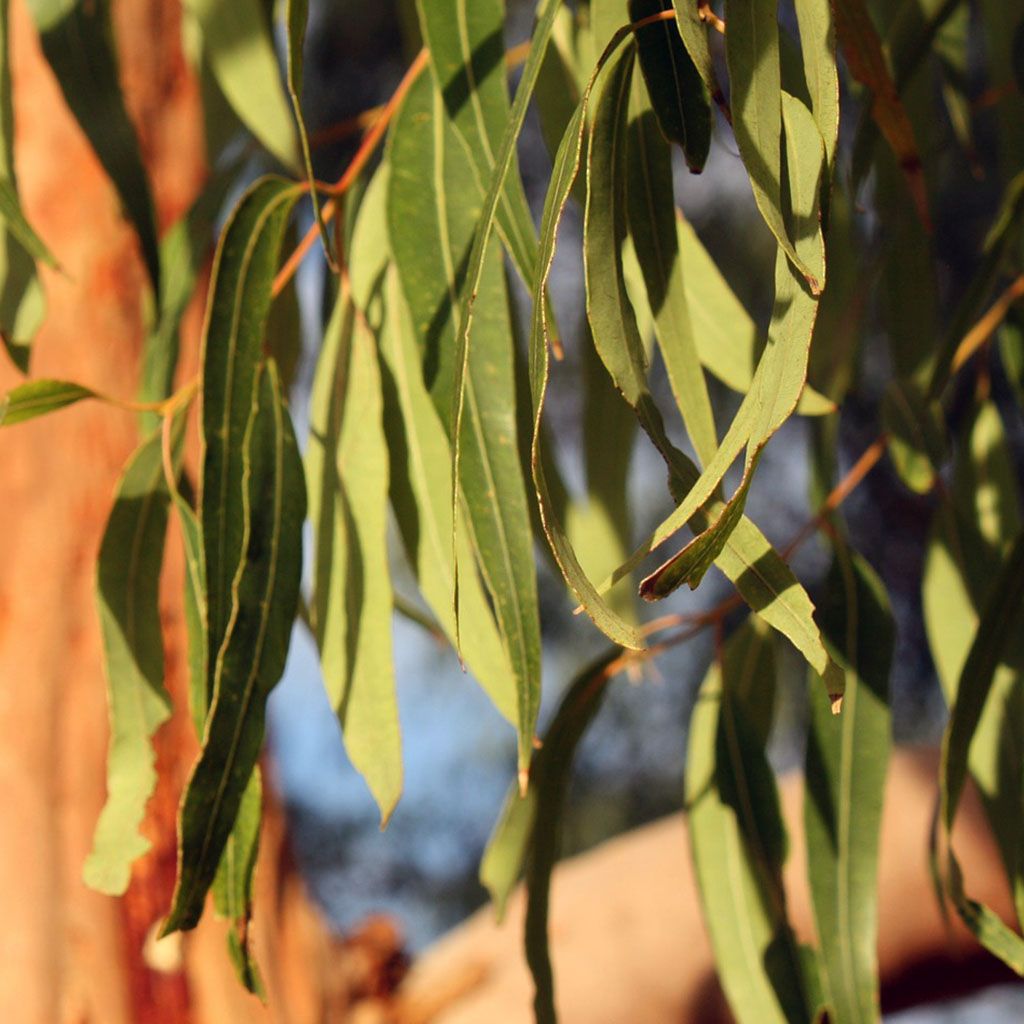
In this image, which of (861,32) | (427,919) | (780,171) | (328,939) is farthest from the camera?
(427,919)

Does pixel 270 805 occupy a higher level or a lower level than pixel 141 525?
lower

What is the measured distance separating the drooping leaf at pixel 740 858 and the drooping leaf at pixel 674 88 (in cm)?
40

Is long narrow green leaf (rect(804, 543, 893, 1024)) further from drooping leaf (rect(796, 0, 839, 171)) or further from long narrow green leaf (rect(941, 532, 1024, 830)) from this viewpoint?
drooping leaf (rect(796, 0, 839, 171))

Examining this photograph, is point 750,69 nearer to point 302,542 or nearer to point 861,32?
point 861,32

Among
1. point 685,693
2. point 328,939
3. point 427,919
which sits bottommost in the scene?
point 427,919

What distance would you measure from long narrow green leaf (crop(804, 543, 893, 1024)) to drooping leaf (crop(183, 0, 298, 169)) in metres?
0.40

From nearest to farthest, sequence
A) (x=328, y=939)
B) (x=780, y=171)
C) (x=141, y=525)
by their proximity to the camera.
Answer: (x=780, y=171), (x=141, y=525), (x=328, y=939)

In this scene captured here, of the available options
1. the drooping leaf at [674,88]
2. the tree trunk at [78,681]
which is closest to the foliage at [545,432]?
the drooping leaf at [674,88]

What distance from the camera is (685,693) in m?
2.84

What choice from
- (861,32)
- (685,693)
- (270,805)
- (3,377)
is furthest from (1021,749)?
(685,693)

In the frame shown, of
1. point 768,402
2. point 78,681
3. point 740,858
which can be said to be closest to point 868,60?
point 768,402

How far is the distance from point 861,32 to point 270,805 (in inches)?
30.6

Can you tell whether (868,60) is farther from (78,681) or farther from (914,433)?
(78,681)

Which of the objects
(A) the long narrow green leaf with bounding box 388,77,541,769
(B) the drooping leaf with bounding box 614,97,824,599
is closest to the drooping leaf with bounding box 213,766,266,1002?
(A) the long narrow green leaf with bounding box 388,77,541,769
